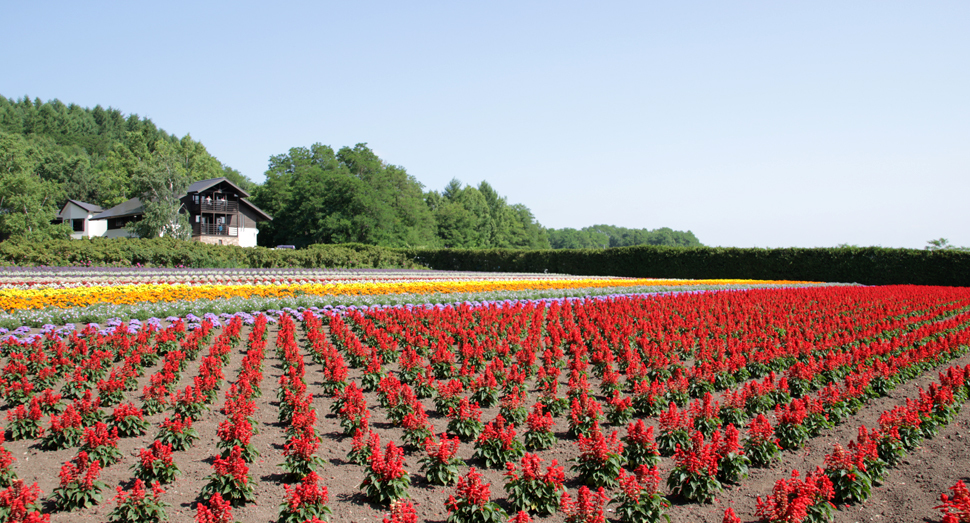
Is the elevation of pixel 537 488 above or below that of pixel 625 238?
below

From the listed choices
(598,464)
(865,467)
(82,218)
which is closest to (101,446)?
(598,464)

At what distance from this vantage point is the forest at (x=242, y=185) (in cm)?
5238

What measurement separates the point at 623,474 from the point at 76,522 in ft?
14.3

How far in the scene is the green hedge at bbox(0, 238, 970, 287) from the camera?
3075cm

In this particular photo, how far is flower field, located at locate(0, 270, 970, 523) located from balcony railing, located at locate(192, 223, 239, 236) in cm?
4842

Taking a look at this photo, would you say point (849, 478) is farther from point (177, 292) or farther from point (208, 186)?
point (208, 186)

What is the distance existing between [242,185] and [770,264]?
3438 inches

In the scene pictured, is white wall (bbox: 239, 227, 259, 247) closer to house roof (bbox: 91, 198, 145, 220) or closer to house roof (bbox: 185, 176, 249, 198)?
house roof (bbox: 185, 176, 249, 198)

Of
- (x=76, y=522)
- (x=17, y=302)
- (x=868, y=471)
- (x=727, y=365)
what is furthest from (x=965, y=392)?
(x=17, y=302)

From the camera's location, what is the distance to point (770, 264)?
34500mm

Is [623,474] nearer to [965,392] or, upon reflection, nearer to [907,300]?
[965,392]

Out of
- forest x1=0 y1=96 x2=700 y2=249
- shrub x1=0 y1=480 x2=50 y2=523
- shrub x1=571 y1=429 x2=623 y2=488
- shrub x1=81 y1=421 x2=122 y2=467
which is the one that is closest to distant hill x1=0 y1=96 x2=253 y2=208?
forest x1=0 y1=96 x2=700 y2=249

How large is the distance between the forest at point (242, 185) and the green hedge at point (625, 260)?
45.6 ft

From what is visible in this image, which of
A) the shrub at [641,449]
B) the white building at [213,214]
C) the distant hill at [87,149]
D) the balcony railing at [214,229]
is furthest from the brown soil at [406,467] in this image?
the balcony railing at [214,229]
